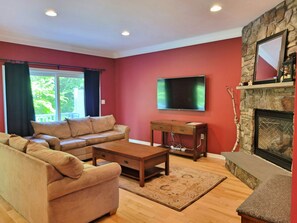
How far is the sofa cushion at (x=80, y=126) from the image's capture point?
494 centimetres

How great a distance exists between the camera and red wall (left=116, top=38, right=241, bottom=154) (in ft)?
14.9

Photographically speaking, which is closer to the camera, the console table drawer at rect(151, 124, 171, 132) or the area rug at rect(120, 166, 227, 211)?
the area rug at rect(120, 166, 227, 211)

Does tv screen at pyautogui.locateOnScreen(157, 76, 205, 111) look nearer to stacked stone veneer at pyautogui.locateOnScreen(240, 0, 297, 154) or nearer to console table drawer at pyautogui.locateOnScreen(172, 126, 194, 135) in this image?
console table drawer at pyautogui.locateOnScreen(172, 126, 194, 135)

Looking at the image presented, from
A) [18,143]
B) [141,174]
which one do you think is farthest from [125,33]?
[18,143]

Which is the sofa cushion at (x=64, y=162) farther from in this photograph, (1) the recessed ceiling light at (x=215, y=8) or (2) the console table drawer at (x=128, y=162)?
(1) the recessed ceiling light at (x=215, y=8)

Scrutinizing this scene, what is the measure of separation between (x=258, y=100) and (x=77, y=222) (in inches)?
126

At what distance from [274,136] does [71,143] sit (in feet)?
11.9

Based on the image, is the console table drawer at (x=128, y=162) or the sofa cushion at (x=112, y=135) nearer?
the console table drawer at (x=128, y=162)

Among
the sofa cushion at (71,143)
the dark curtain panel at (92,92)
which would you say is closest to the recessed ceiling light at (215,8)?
the sofa cushion at (71,143)

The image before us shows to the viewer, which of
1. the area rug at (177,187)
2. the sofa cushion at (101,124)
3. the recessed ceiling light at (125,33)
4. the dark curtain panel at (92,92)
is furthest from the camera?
the dark curtain panel at (92,92)

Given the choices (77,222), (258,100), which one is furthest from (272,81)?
(77,222)

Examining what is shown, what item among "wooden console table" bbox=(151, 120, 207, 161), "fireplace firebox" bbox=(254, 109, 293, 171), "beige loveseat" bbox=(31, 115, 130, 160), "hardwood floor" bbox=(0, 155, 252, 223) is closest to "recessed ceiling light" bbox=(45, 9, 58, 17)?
"beige loveseat" bbox=(31, 115, 130, 160)

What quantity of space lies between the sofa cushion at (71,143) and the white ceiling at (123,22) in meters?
2.18

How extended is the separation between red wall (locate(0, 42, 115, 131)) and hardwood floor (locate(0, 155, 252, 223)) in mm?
3159
